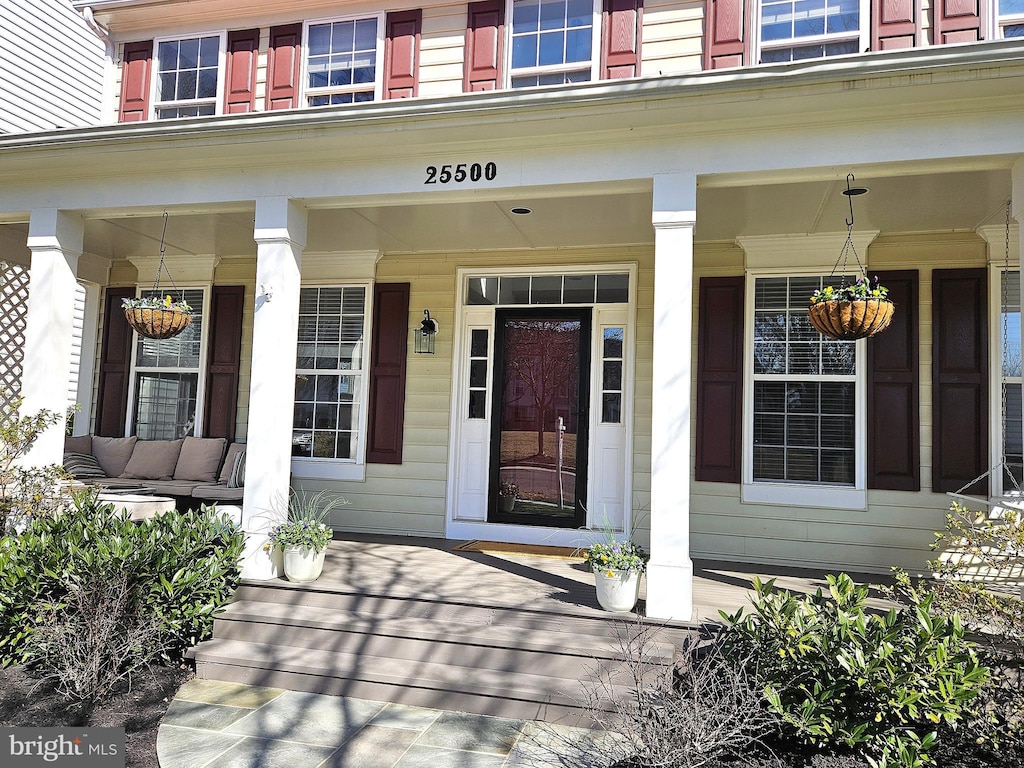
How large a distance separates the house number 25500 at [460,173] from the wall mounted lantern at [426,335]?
2.12 metres

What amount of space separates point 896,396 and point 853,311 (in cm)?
167

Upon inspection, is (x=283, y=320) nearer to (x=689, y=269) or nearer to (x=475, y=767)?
(x=689, y=269)

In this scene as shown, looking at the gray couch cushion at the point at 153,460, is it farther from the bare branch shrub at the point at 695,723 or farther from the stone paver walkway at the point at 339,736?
the bare branch shrub at the point at 695,723

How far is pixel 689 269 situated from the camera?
4.25 metres

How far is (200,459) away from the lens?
688 cm

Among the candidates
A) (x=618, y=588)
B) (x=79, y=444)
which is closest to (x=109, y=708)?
(x=618, y=588)

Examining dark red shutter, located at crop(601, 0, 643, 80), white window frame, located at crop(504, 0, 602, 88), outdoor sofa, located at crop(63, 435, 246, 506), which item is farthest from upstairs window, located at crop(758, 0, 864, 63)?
outdoor sofa, located at crop(63, 435, 246, 506)

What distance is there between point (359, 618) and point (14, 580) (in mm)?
1858

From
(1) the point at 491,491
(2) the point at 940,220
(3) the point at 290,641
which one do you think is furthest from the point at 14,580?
(2) the point at 940,220

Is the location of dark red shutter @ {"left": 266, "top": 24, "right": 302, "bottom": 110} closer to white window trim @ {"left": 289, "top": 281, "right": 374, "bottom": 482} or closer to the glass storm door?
white window trim @ {"left": 289, "top": 281, "right": 374, "bottom": 482}

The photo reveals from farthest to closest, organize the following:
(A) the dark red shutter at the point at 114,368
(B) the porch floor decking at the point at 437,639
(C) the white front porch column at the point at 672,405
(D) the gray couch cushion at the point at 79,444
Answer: (A) the dark red shutter at the point at 114,368 → (D) the gray couch cushion at the point at 79,444 → (C) the white front porch column at the point at 672,405 → (B) the porch floor decking at the point at 437,639

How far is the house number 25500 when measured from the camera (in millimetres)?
4656

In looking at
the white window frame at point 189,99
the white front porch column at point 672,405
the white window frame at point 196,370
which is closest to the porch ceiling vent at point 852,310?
the white front porch column at point 672,405

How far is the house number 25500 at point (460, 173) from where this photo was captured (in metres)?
4.66
